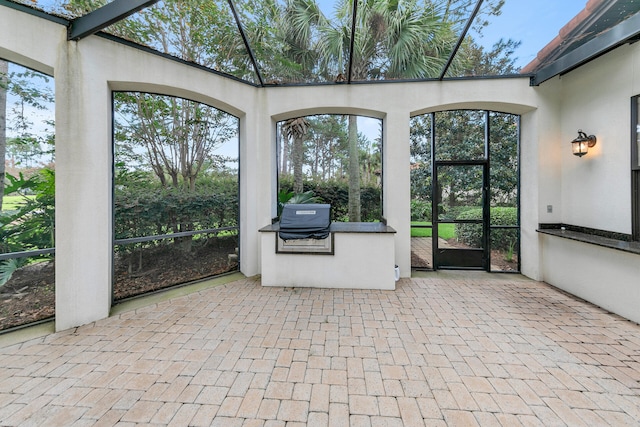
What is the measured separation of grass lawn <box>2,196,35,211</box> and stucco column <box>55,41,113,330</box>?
44 centimetres

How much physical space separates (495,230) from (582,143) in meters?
1.78

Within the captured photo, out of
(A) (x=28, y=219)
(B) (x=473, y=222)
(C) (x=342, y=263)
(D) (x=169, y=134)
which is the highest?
(D) (x=169, y=134)

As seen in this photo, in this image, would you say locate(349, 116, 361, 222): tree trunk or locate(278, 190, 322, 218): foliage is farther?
locate(349, 116, 361, 222): tree trunk

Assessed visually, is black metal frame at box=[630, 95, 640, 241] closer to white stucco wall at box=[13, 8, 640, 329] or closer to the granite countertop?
white stucco wall at box=[13, 8, 640, 329]

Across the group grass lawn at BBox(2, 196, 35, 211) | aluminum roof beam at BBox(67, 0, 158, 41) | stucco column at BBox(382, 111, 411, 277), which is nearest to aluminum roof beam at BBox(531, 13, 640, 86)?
stucco column at BBox(382, 111, 411, 277)

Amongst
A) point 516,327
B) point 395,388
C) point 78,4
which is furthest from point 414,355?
point 78,4

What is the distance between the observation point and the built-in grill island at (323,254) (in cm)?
396

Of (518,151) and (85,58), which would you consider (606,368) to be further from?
(85,58)

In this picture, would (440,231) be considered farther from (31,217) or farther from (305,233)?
(31,217)

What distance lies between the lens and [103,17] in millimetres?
2631

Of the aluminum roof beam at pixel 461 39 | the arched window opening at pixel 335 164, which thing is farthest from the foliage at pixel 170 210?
the aluminum roof beam at pixel 461 39

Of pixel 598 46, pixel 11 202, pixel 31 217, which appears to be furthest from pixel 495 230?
pixel 11 202

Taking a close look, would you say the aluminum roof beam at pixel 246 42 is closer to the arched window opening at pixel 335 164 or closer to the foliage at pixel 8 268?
the arched window opening at pixel 335 164

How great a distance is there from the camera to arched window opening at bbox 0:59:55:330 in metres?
2.76
